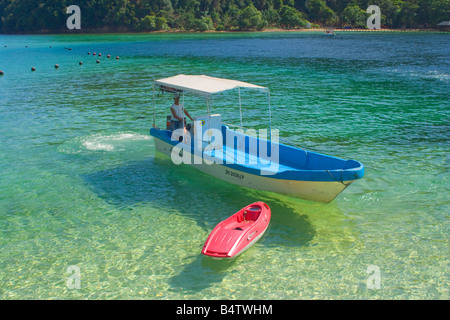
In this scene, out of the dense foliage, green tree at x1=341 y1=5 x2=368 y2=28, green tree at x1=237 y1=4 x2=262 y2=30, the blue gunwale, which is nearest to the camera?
the blue gunwale

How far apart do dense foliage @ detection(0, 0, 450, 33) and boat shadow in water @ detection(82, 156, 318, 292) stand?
146615mm

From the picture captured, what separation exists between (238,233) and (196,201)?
3748 millimetres

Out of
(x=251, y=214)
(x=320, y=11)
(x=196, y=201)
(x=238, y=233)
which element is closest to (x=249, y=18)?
(x=320, y=11)

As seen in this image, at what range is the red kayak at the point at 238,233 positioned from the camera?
10281 millimetres

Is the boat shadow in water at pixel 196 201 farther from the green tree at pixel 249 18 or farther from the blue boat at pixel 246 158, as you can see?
the green tree at pixel 249 18

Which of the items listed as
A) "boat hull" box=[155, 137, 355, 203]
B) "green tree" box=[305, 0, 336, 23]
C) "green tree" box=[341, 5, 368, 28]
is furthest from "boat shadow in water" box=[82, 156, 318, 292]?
"green tree" box=[305, 0, 336, 23]

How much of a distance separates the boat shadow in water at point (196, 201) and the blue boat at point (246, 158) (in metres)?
0.53

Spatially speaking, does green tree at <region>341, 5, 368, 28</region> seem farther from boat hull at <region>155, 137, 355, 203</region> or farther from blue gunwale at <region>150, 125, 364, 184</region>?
boat hull at <region>155, 137, 355, 203</region>

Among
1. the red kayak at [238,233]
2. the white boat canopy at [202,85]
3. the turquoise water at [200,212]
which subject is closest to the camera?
the turquoise water at [200,212]

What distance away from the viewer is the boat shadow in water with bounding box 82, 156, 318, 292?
34.4ft

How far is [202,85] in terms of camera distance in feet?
51.8

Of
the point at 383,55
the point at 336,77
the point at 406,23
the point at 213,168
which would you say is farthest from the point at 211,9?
the point at 213,168

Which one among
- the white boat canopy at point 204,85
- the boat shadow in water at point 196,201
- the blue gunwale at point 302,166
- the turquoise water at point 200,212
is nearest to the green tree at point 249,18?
the turquoise water at point 200,212

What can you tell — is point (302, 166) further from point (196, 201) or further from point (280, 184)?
point (196, 201)
